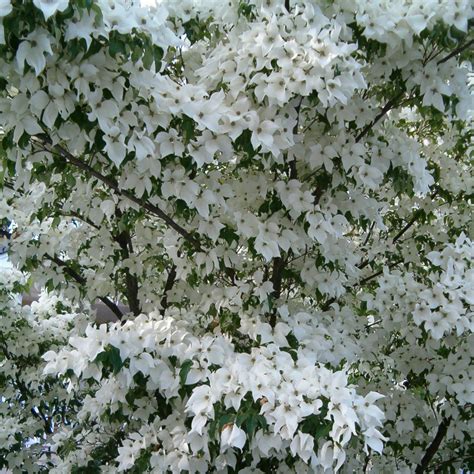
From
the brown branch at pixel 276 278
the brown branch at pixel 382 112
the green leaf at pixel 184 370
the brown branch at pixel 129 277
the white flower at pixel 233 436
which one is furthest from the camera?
the brown branch at pixel 129 277

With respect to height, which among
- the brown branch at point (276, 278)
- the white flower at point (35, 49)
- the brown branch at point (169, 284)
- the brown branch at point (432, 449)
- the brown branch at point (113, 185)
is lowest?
the brown branch at point (432, 449)

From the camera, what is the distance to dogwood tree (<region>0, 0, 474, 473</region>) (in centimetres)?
167

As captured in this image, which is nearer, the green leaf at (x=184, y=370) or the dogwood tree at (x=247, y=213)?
the dogwood tree at (x=247, y=213)

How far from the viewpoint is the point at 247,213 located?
84.0 inches

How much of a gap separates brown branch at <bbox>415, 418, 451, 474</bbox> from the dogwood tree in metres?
0.01

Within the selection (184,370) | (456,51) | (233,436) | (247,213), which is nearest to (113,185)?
(247,213)

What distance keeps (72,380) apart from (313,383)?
27.7 inches

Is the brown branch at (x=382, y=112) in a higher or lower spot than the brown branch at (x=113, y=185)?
higher

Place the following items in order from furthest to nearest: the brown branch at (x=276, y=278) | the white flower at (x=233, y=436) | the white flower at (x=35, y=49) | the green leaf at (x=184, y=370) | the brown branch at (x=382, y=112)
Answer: the brown branch at (x=276, y=278), the brown branch at (x=382, y=112), the green leaf at (x=184, y=370), the white flower at (x=233, y=436), the white flower at (x=35, y=49)

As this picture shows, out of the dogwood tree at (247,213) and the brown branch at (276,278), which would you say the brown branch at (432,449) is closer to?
the dogwood tree at (247,213)

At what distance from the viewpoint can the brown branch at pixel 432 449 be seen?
2903mm

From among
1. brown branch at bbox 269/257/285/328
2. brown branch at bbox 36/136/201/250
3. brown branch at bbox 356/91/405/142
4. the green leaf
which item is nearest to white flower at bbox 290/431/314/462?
the green leaf

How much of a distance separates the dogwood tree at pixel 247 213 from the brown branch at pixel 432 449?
12 millimetres

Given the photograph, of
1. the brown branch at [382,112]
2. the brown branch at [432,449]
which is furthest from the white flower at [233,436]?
the brown branch at [432,449]
